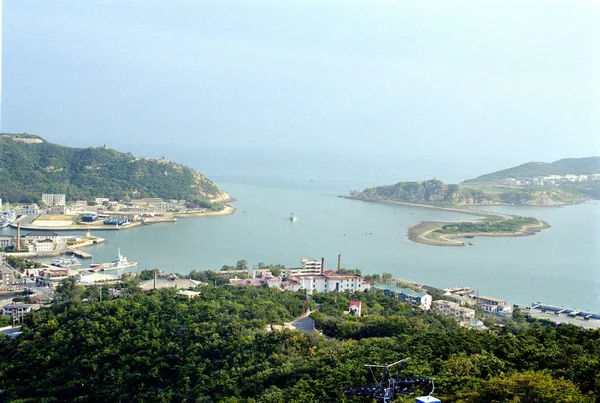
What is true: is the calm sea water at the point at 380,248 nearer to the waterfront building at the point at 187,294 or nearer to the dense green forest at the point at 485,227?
the dense green forest at the point at 485,227

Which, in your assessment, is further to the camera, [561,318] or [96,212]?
[96,212]

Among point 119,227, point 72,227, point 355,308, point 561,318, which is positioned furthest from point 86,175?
point 561,318

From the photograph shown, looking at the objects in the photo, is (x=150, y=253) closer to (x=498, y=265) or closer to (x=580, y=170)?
(x=498, y=265)

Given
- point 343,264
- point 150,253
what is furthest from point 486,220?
point 150,253

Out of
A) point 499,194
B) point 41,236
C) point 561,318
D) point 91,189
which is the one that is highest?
point 499,194

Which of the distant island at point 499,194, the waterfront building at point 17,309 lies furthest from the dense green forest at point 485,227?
the waterfront building at point 17,309

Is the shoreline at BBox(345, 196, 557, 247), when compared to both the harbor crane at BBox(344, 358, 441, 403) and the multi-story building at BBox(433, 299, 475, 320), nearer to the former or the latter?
the multi-story building at BBox(433, 299, 475, 320)

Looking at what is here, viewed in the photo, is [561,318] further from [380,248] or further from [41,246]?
[41,246]
